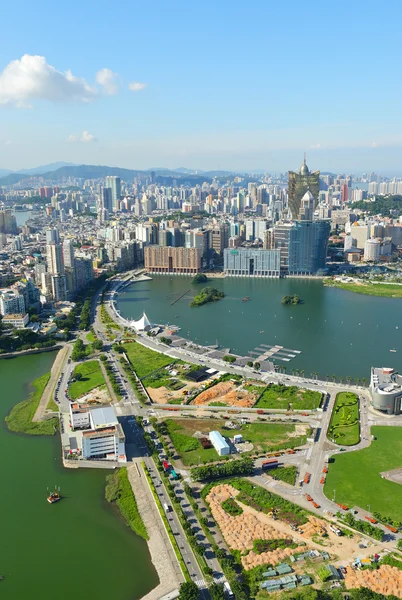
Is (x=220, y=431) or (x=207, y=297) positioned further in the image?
(x=207, y=297)

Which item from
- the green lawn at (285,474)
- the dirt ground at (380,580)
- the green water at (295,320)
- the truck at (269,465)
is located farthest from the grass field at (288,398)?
the dirt ground at (380,580)

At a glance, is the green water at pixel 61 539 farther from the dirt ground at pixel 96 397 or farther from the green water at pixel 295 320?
the green water at pixel 295 320

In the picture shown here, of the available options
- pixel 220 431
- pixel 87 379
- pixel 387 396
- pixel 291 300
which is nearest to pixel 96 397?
pixel 87 379

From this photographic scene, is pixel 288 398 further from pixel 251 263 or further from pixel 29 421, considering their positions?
pixel 251 263

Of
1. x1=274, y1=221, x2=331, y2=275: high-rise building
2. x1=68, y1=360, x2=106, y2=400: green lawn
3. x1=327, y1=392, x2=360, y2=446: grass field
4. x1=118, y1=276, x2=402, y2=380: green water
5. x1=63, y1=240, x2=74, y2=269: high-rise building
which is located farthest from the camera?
x1=274, y1=221, x2=331, y2=275: high-rise building

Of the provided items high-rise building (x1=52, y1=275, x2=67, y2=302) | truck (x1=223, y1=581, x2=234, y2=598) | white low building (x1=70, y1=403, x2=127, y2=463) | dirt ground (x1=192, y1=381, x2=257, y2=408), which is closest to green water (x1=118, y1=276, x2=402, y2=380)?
dirt ground (x1=192, y1=381, x2=257, y2=408)

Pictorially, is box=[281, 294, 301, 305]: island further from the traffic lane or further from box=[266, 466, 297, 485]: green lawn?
the traffic lane

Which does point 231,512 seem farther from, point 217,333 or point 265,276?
point 265,276
